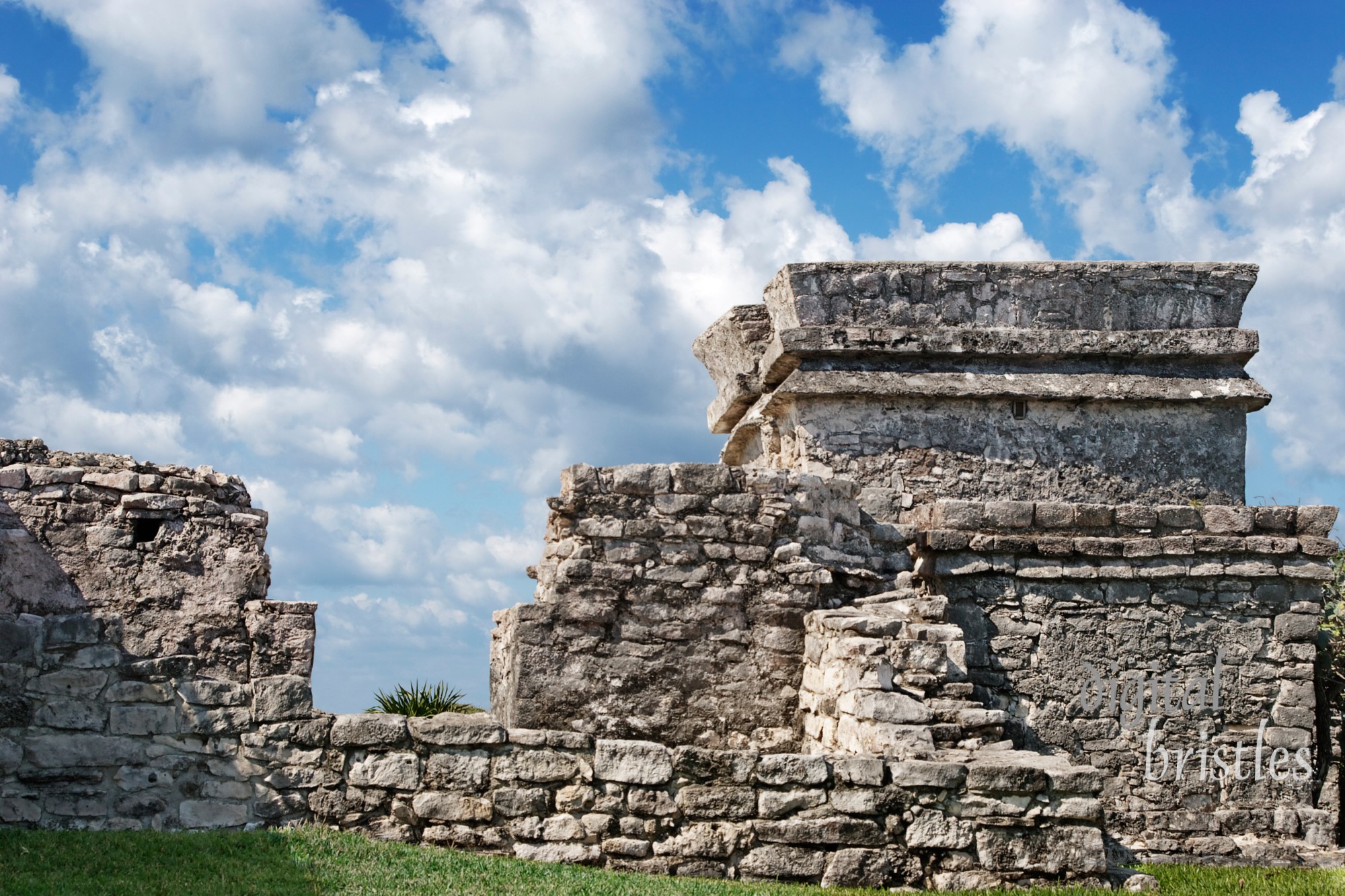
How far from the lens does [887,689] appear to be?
7492 millimetres

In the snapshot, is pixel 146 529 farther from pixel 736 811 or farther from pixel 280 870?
pixel 736 811

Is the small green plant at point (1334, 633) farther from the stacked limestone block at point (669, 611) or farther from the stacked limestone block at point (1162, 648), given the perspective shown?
the stacked limestone block at point (669, 611)

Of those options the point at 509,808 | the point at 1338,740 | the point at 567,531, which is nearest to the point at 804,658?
the point at 567,531

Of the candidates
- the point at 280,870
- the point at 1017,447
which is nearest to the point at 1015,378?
the point at 1017,447

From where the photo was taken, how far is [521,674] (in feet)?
26.7

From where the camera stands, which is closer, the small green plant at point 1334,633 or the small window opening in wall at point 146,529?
the small window opening in wall at point 146,529

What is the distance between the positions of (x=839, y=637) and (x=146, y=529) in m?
4.42

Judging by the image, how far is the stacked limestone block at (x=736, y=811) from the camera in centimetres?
654

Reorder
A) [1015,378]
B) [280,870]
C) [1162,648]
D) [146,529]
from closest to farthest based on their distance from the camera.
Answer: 1. [280,870]
2. [146,529]
3. [1162,648]
4. [1015,378]

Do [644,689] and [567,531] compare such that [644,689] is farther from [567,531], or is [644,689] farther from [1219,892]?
[1219,892]

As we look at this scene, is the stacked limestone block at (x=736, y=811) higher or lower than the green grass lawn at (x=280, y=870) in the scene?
higher

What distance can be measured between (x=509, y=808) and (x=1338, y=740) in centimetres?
735

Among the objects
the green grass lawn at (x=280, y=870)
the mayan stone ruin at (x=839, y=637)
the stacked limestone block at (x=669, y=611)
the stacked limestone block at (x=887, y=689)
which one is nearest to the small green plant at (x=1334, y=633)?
the mayan stone ruin at (x=839, y=637)

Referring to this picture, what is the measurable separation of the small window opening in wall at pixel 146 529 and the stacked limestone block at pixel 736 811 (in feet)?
7.24
